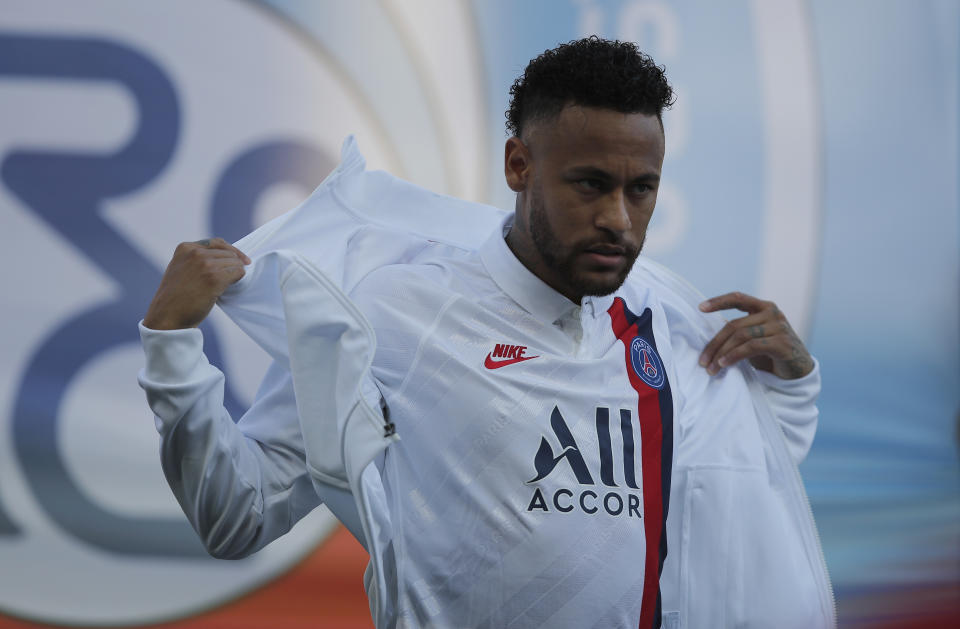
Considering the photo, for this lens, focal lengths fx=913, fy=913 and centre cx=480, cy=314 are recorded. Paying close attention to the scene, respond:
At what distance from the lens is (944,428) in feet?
7.69

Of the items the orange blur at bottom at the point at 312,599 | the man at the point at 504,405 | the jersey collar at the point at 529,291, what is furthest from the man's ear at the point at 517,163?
the orange blur at bottom at the point at 312,599

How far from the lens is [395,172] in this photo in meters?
2.17

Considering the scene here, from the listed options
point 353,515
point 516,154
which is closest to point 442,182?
point 516,154

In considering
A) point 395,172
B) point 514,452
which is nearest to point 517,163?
point 514,452

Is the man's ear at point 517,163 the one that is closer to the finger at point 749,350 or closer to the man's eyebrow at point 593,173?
the man's eyebrow at point 593,173

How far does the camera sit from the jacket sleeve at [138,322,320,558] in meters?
1.05

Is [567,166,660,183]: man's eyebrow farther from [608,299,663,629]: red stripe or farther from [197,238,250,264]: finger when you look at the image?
[197,238,250,264]: finger

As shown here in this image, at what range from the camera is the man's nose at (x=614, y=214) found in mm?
1168

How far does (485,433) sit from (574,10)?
139cm

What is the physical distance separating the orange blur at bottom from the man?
3.01 ft

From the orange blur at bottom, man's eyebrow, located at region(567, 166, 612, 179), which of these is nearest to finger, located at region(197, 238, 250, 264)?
man's eyebrow, located at region(567, 166, 612, 179)

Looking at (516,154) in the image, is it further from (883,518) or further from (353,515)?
(883,518)

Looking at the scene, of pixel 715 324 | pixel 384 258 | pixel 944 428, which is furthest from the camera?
pixel 944 428

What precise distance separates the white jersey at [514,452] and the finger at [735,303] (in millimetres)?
207
